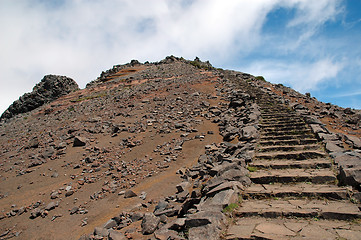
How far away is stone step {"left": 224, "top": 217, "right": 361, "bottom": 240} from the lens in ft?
11.8

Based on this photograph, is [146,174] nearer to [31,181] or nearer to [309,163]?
[31,181]

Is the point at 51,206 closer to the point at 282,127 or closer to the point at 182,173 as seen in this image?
the point at 182,173

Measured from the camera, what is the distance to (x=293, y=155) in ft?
24.1

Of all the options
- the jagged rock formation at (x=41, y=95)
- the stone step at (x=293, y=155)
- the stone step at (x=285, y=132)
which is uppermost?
the jagged rock formation at (x=41, y=95)

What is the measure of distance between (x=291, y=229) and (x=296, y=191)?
1.63 metres

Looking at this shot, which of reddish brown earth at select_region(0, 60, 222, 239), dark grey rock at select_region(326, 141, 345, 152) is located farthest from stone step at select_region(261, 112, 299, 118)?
dark grey rock at select_region(326, 141, 345, 152)

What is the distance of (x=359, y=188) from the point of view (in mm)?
4887

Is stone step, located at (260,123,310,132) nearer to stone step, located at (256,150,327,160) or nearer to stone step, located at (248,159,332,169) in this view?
stone step, located at (256,150,327,160)

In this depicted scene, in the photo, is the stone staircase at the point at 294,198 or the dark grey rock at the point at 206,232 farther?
the stone staircase at the point at 294,198

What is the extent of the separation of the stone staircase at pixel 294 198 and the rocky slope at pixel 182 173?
0.03 metres

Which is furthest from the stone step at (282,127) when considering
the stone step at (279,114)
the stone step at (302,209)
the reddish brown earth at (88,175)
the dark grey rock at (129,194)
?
the dark grey rock at (129,194)

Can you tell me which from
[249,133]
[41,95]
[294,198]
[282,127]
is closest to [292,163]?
[294,198]

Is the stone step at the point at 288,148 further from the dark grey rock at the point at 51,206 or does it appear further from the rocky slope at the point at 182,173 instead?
the dark grey rock at the point at 51,206

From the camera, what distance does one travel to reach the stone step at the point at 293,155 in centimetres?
708
